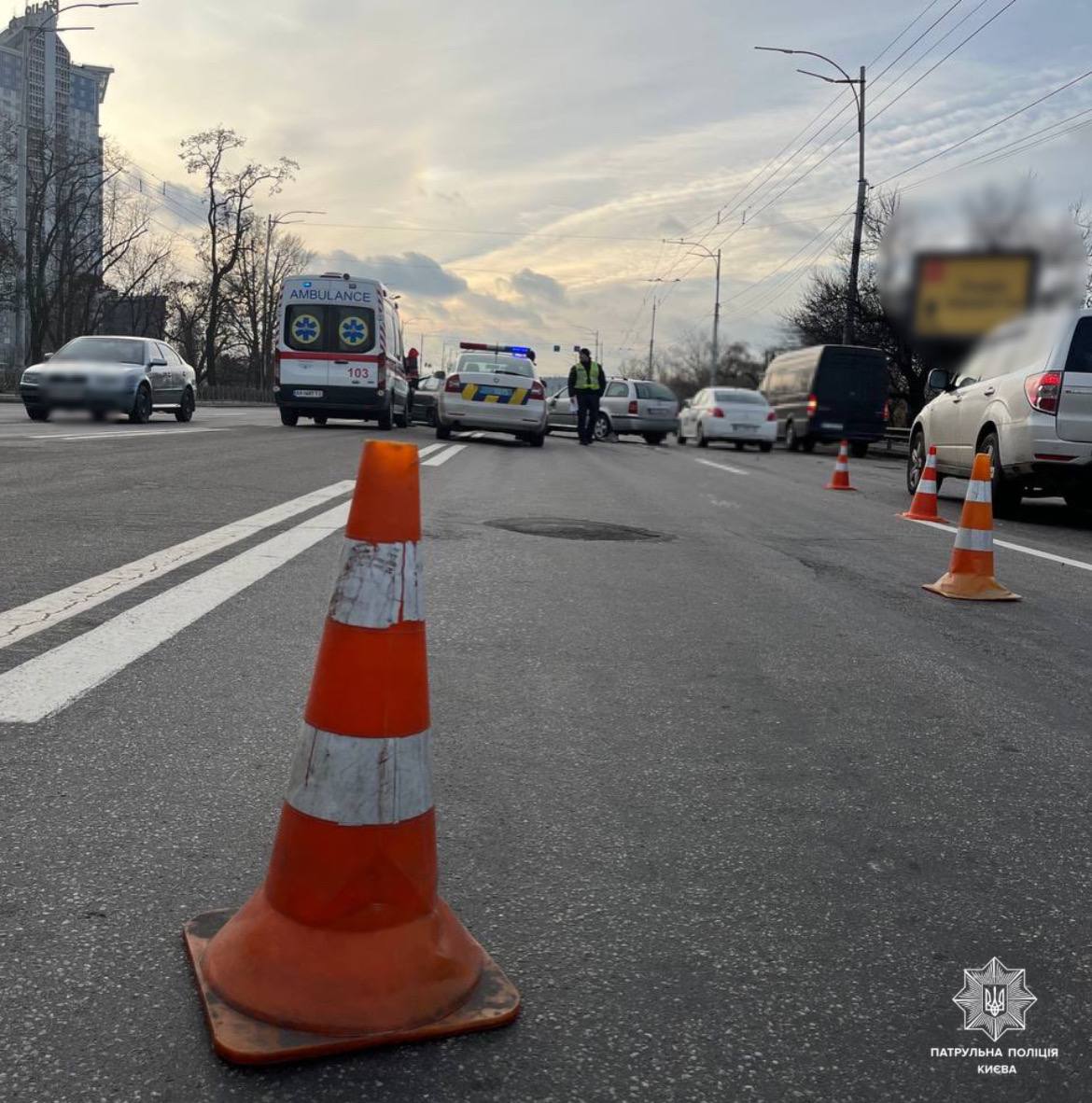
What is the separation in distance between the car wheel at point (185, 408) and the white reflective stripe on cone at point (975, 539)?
18.4 metres

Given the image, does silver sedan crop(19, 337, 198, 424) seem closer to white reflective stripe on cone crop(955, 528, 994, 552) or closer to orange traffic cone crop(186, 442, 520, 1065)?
white reflective stripe on cone crop(955, 528, 994, 552)

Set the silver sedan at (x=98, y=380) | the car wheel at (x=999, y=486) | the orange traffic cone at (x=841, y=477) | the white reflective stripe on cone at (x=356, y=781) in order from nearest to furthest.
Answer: the white reflective stripe on cone at (x=356, y=781) → the car wheel at (x=999, y=486) → the orange traffic cone at (x=841, y=477) → the silver sedan at (x=98, y=380)

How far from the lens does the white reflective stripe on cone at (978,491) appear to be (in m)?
7.02

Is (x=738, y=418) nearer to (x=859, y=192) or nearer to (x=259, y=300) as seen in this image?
(x=859, y=192)

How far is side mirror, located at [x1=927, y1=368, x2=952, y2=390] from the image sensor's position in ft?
41.7

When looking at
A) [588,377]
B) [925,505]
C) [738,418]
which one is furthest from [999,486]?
[738,418]

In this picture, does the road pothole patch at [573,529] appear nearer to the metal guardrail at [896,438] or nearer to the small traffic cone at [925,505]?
the small traffic cone at [925,505]

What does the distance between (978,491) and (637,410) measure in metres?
23.3

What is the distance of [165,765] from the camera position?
10.7 ft

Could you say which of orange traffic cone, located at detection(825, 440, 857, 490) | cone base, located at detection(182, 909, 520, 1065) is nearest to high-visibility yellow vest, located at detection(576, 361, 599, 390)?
orange traffic cone, located at detection(825, 440, 857, 490)

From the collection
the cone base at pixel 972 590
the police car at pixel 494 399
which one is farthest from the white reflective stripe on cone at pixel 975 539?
the police car at pixel 494 399

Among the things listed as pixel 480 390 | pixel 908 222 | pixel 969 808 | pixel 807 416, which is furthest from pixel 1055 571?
pixel 807 416

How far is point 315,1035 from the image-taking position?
200 centimetres

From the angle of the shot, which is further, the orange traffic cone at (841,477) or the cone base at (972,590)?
the orange traffic cone at (841,477)
